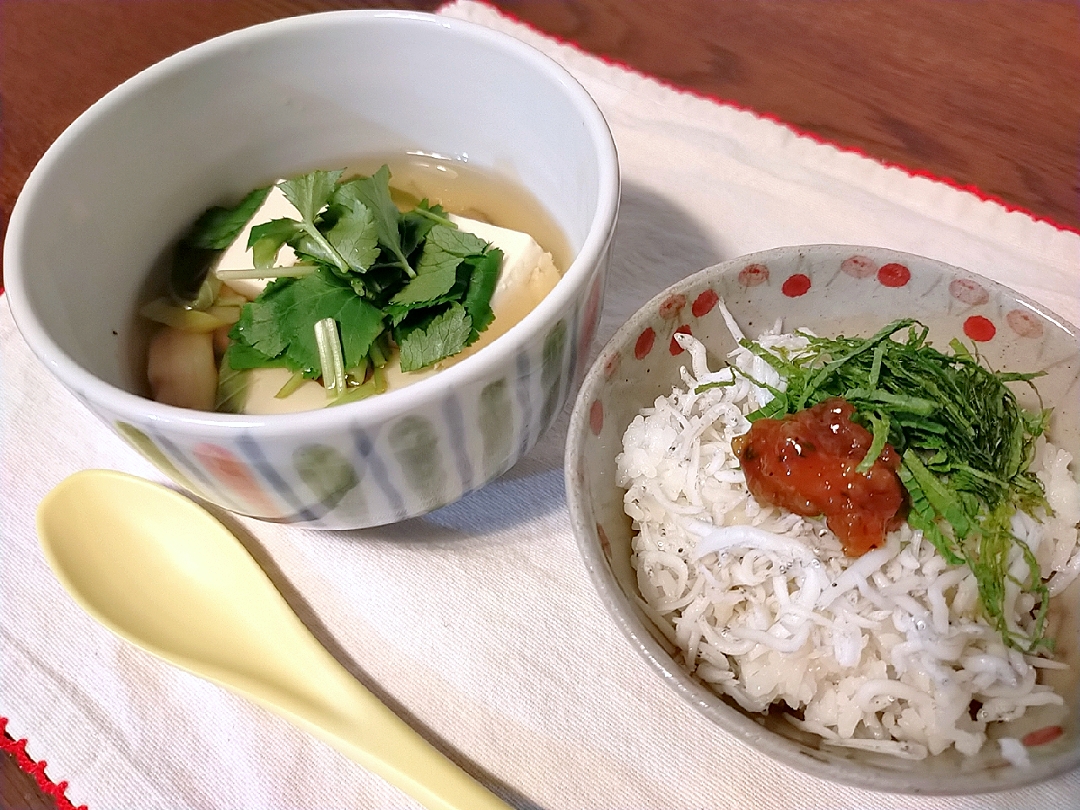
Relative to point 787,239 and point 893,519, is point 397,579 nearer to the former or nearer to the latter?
point 893,519

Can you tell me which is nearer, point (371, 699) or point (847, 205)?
point (371, 699)

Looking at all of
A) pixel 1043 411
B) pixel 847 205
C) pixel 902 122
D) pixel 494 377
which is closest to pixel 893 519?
pixel 1043 411

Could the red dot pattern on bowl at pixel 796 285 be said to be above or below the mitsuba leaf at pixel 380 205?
below

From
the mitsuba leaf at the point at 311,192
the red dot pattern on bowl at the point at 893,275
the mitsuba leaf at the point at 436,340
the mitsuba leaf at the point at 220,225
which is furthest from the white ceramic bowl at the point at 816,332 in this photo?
the mitsuba leaf at the point at 220,225

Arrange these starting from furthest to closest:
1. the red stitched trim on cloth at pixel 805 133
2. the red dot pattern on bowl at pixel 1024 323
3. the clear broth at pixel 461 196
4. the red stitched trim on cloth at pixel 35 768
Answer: the red stitched trim on cloth at pixel 805 133 → the clear broth at pixel 461 196 → the red dot pattern on bowl at pixel 1024 323 → the red stitched trim on cloth at pixel 35 768

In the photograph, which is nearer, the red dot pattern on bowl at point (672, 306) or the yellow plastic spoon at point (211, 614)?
the yellow plastic spoon at point (211, 614)

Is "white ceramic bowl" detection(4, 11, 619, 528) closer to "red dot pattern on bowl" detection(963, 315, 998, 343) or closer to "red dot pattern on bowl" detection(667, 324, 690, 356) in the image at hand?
"red dot pattern on bowl" detection(667, 324, 690, 356)

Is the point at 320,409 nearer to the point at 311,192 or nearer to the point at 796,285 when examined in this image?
the point at 311,192

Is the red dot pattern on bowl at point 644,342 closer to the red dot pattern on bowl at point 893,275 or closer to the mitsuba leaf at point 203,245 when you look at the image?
the red dot pattern on bowl at point 893,275
